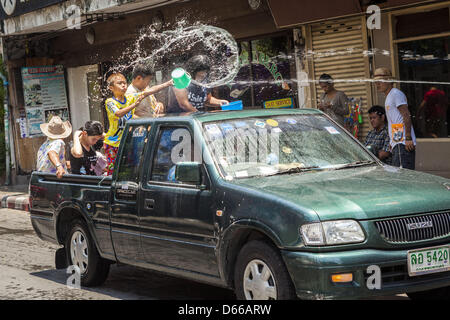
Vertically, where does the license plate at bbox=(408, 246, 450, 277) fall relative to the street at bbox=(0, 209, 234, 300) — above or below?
above

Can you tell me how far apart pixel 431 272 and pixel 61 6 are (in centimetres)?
1528

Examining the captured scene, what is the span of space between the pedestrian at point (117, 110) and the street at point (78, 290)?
5.04 ft

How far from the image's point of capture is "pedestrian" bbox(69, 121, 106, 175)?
9.07m

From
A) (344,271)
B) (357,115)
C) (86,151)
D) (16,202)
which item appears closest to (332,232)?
(344,271)

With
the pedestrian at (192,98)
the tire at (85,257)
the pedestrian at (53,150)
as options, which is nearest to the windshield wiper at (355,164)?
the tire at (85,257)

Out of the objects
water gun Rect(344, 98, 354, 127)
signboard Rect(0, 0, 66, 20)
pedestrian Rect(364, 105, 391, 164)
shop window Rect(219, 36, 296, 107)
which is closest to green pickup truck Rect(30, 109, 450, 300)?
pedestrian Rect(364, 105, 391, 164)

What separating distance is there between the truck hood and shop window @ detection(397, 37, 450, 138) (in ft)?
22.5

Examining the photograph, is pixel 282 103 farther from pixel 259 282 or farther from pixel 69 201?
pixel 259 282

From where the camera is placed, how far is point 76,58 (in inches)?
861

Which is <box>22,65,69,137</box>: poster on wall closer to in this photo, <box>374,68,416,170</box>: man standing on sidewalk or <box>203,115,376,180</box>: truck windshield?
<box>374,68,416,170</box>: man standing on sidewalk

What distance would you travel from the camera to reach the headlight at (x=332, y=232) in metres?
5.01

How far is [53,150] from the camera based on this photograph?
9.54m

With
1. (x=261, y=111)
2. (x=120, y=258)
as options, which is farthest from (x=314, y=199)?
(x=120, y=258)
